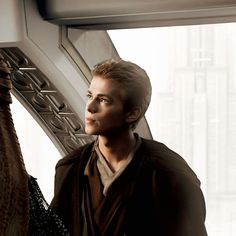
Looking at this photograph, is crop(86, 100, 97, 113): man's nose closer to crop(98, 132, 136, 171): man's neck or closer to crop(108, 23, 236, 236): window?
crop(98, 132, 136, 171): man's neck

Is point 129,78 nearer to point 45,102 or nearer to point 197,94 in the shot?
point 197,94

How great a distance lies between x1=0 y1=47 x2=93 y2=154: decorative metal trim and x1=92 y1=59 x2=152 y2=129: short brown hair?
187 centimetres

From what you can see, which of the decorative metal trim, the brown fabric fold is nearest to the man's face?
the brown fabric fold

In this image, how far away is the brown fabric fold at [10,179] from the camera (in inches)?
25.4

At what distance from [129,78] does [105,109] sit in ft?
0.30

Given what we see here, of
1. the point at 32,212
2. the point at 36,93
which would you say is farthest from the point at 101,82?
the point at 36,93

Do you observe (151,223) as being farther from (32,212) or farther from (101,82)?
(32,212)

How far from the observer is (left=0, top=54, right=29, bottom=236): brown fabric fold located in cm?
65

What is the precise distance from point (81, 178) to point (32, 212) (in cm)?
49

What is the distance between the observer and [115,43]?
10.9 ft

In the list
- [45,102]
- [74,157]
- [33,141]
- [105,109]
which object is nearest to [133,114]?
[105,109]

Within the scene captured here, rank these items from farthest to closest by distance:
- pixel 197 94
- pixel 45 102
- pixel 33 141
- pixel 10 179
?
pixel 33 141 < pixel 45 102 < pixel 197 94 < pixel 10 179

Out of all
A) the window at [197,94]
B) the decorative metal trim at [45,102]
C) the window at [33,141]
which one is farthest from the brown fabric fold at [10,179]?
the window at [33,141]

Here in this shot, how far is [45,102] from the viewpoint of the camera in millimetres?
3822
